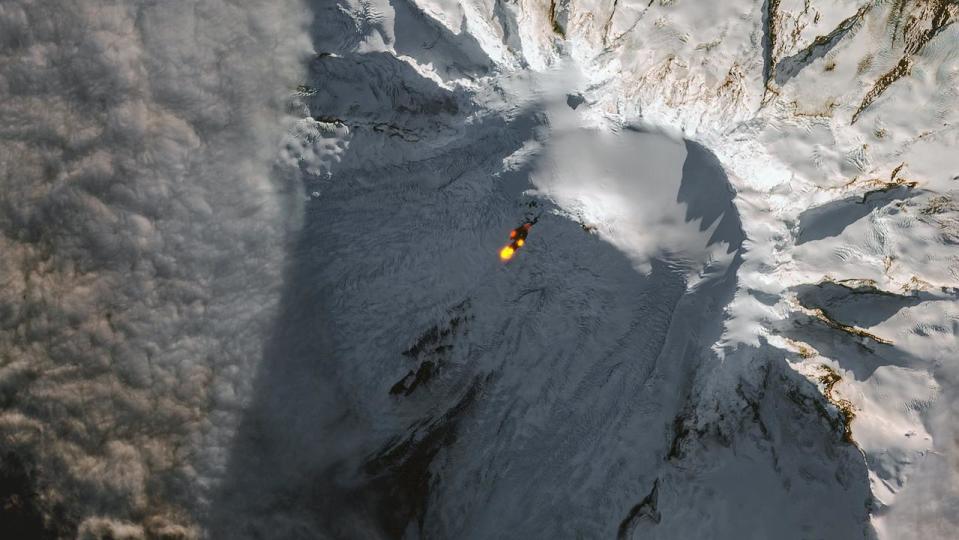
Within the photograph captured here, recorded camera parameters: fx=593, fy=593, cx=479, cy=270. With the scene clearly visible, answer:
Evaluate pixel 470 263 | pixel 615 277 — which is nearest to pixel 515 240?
pixel 470 263

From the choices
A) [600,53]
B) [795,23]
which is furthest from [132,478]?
[795,23]

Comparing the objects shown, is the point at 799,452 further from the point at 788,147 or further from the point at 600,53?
the point at 600,53

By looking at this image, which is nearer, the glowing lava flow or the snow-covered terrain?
the snow-covered terrain

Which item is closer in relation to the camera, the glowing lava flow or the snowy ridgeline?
the snowy ridgeline

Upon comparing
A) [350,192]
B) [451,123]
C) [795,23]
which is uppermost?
[795,23]

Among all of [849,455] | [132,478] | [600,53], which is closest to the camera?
[849,455]

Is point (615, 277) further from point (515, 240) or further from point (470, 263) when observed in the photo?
point (470, 263)

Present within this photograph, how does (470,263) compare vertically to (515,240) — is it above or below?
below

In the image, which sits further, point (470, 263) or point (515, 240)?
point (470, 263)
